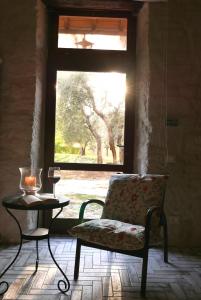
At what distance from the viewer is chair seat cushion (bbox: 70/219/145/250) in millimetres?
2490

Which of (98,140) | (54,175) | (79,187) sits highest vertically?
(98,140)

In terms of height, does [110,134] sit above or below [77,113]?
below

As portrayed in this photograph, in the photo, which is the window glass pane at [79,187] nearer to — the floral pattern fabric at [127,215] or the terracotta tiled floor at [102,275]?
the terracotta tiled floor at [102,275]

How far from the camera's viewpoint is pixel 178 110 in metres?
3.68

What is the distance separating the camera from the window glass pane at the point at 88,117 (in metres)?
4.12

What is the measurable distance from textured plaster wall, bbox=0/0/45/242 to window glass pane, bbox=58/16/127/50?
1.93 ft

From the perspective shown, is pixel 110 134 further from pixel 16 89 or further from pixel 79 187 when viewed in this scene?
pixel 16 89

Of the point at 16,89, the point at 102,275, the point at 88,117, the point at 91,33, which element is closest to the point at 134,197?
the point at 102,275

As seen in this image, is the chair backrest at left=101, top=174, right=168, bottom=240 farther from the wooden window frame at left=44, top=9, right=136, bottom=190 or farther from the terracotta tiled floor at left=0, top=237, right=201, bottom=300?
the wooden window frame at left=44, top=9, right=136, bottom=190

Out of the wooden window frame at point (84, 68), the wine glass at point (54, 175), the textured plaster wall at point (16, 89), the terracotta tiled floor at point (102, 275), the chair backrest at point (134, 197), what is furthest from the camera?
the wooden window frame at point (84, 68)

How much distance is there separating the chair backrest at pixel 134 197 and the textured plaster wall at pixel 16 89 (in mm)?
1074

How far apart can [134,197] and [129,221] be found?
0.22 metres

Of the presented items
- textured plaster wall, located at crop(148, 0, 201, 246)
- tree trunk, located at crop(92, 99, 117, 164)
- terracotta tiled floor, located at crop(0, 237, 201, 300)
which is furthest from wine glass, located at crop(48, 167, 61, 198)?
tree trunk, located at crop(92, 99, 117, 164)

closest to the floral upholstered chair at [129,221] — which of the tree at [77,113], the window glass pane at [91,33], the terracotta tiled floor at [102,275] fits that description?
the terracotta tiled floor at [102,275]
